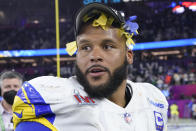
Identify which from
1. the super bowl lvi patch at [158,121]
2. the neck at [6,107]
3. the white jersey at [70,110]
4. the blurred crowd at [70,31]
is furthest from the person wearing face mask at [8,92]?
the blurred crowd at [70,31]

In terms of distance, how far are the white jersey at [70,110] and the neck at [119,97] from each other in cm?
5

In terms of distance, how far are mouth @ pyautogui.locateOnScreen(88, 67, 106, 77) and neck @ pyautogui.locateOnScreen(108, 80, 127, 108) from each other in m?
0.18

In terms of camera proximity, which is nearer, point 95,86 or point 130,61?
point 95,86

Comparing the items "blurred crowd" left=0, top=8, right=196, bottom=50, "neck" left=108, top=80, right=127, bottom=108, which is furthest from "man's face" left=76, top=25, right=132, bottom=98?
"blurred crowd" left=0, top=8, right=196, bottom=50

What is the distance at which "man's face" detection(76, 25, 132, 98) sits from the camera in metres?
1.26

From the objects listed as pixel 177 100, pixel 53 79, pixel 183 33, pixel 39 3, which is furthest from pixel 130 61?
pixel 39 3

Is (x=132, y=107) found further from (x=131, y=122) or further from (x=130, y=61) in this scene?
(x=130, y=61)

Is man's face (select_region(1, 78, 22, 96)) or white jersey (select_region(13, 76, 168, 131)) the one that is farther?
man's face (select_region(1, 78, 22, 96))

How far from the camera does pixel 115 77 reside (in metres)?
1.32

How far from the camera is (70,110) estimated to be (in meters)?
1.16

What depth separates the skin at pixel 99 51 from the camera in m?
1.27

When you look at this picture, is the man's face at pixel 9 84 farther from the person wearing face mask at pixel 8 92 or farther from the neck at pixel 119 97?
the neck at pixel 119 97

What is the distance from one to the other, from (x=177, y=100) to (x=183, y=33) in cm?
531

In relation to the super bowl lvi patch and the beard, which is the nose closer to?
the beard
